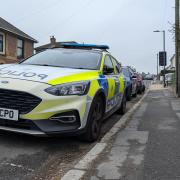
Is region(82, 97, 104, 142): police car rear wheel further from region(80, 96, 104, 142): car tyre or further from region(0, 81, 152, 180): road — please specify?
region(0, 81, 152, 180): road

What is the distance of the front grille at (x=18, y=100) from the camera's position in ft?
17.7

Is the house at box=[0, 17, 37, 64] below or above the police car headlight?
above

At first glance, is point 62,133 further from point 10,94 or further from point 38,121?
point 10,94

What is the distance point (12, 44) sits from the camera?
29359 millimetres

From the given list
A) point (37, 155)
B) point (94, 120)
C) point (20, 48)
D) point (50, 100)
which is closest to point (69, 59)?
point (94, 120)

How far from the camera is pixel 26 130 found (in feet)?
→ 18.0

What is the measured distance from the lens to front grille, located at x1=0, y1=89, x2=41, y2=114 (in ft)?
17.7

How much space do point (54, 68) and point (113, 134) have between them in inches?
69.4

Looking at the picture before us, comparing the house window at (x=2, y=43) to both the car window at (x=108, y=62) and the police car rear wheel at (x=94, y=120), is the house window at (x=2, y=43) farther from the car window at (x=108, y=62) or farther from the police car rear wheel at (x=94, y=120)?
the police car rear wheel at (x=94, y=120)

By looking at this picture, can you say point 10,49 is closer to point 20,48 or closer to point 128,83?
point 20,48

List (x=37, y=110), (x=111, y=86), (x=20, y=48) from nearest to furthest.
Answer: (x=37, y=110) → (x=111, y=86) → (x=20, y=48)

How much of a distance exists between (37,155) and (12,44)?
81.8ft

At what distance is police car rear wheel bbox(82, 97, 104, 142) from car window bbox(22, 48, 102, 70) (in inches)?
31.2

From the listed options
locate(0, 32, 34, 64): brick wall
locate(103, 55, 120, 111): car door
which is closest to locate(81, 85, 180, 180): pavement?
locate(103, 55, 120, 111): car door
